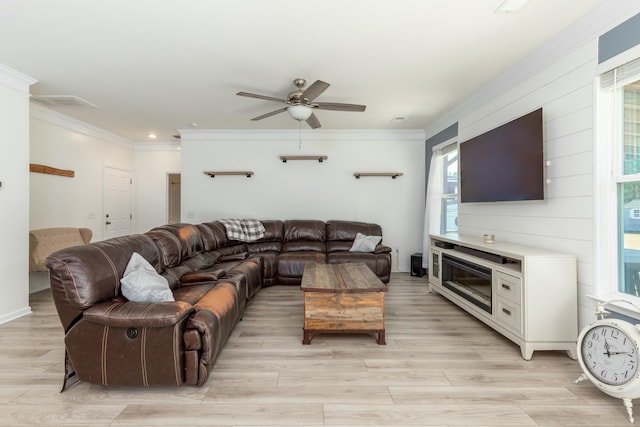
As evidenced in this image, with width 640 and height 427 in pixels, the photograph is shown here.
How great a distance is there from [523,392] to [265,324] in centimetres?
212

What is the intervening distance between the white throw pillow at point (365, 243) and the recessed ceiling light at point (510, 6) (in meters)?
3.38

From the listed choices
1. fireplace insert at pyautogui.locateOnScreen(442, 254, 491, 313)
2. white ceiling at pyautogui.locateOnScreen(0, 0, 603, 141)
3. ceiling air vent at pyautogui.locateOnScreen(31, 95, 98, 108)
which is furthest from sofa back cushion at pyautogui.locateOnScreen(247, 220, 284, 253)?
ceiling air vent at pyautogui.locateOnScreen(31, 95, 98, 108)

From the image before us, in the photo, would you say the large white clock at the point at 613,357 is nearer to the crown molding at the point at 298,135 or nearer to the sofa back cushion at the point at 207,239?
the sofa back cushion at the point at 207,239

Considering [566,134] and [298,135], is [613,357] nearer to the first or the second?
[566,134]

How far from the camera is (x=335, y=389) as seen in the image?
1.88 metres

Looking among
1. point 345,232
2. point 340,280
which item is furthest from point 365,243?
point 340,280

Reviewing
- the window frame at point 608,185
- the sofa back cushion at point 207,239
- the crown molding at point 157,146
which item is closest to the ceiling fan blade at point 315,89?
the window frame at point 608,185

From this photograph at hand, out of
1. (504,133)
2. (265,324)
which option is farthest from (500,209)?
(265,324)

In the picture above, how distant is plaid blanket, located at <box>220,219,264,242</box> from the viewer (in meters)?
4.73

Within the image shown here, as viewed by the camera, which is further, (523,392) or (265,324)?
(265,324)

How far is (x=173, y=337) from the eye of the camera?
1.77 metres

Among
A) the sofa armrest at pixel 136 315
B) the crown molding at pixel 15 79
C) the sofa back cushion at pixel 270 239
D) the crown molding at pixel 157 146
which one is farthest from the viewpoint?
the crown molding at pixel 157 146

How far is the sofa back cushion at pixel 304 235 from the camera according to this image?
Result: 5039 millimetres

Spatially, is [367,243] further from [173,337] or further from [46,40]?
[46,40]
